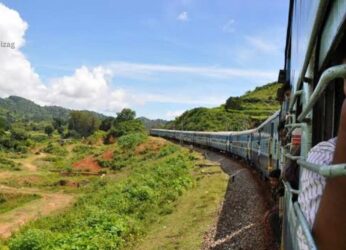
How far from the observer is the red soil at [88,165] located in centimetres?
4900

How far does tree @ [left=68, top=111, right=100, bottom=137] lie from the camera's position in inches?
5074

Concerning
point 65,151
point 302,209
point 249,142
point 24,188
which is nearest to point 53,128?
point 65,151

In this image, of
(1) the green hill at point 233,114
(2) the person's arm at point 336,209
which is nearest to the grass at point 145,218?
(2) the person's arm at point 336,209

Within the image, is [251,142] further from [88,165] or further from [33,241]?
[88,165]

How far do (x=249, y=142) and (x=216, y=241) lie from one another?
10.4 meters

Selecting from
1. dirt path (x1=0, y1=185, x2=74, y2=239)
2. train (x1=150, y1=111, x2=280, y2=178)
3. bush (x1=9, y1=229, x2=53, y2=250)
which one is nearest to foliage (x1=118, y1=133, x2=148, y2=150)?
train (x1=150, y1=111, x2=280, y2=178)

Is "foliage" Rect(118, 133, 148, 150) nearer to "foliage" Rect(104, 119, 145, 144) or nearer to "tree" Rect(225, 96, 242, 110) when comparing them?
"foliage" Rect(104, 119, 145, 144)

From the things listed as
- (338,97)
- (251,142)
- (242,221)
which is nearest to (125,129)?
(251,142)

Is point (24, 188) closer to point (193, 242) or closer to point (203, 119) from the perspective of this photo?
point (193, 242)

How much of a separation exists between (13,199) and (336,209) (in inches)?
1310

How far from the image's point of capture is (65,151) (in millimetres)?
68438

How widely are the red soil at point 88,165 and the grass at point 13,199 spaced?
16.2 metres

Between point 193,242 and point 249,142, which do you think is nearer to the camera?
point 193,242

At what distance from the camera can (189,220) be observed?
12633 millimetres
